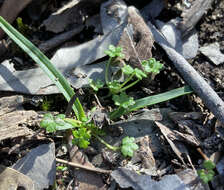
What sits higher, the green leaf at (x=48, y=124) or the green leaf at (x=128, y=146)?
the green leaf at (x=48, y=124)

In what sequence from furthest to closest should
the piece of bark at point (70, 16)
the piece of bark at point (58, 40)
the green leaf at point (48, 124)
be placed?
the piece of bark at point (70, 16) → the piece of bark at point (58, 40) → the green leaf at point (48, 124)

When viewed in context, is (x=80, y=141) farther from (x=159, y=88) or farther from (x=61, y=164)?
(x=159, y=88)

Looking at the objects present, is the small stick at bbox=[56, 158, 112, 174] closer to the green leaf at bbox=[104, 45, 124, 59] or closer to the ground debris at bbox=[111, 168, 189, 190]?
the ground debris at bbox=[111, 168, 189, 190]

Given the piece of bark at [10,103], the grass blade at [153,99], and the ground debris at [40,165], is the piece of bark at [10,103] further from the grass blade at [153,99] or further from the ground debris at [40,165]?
the grass blade at [153,99]

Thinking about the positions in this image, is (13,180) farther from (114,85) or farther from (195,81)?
(195,81)

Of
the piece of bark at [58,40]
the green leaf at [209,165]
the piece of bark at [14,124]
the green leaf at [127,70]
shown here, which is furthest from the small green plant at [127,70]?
the green leaf at [209,165]
